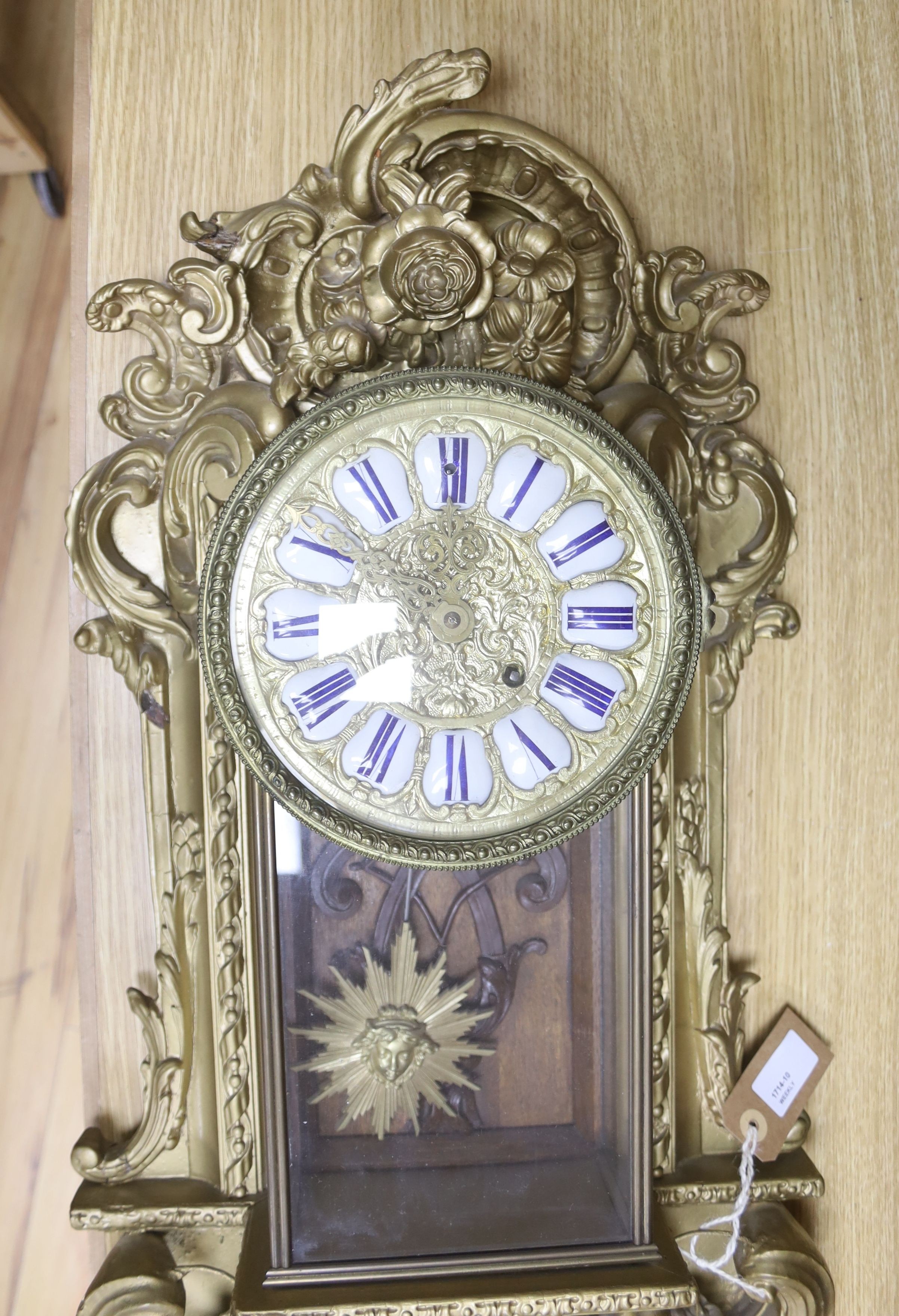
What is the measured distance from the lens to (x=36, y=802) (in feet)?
3.27

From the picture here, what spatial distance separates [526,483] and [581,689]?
0.53 feet

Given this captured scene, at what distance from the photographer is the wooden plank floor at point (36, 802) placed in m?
0.99

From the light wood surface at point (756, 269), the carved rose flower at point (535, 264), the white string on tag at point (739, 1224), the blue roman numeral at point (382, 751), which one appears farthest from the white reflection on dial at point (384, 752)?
the white string on tag at point (739, 1224)

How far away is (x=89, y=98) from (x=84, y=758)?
59cm

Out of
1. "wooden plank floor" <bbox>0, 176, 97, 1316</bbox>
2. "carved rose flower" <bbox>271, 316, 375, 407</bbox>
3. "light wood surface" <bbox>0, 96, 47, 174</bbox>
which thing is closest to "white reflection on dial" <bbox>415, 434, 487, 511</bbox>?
"carved rose flower" <bbox>271, 316, 375, 407</bbox>

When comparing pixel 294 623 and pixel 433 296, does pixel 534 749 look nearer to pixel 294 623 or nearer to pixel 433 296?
pixel 294 623

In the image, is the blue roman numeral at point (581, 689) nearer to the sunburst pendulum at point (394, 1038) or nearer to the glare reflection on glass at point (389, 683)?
the glare reflection on glass at point (389, 683)

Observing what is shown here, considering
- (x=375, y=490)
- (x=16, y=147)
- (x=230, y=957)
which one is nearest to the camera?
(x=375, y=490)

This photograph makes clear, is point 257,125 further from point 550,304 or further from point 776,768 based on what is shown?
point 776,768

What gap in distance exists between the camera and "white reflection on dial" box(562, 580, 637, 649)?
72 centimetres

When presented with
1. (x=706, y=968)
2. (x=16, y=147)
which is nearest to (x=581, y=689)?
(x=706, y=968)

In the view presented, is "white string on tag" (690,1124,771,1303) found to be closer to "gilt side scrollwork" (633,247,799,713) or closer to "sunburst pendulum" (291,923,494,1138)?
"sunburst pendulum" (291,923,494,1138)

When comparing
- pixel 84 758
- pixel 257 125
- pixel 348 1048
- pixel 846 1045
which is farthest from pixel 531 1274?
pixel 257 125

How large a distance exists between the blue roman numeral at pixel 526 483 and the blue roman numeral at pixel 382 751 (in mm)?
182
